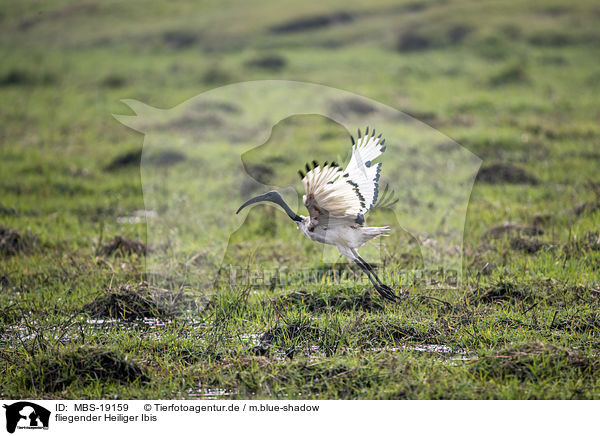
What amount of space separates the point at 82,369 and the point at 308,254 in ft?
8.97

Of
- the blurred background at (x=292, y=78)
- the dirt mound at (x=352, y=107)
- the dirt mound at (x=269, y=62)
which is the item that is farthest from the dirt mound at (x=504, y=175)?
the dirt mound at (x=269, y=62)

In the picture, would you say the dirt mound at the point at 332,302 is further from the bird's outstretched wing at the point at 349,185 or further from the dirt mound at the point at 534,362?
the dirt mound at the point at 534,362

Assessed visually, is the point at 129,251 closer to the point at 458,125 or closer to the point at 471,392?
the point at 471,392

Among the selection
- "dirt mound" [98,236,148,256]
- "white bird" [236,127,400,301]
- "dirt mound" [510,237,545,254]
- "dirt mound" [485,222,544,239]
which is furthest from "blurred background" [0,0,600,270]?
"white bird" [236,127,400,301]

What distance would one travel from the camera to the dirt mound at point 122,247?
6547 millimetres

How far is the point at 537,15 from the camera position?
56.0 ft

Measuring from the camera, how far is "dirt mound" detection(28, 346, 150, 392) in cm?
438
